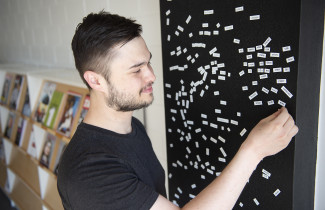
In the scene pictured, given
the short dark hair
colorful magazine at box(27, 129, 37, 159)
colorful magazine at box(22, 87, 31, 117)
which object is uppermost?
the short dark hair

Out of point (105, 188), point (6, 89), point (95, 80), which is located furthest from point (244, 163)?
point (6, 89)

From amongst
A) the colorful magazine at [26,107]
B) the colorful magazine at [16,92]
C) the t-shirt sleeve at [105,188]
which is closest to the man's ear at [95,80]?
the t-shirt sleeve at [105,188]

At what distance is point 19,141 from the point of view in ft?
9.37

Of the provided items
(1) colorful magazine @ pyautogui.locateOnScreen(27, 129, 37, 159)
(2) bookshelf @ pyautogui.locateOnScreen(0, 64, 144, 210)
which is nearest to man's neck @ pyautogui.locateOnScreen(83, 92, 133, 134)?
(2) bookshelf @ pyautogui.locateOnScreen(0, 64, 144, 210)

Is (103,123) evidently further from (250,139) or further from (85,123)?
(250,139)

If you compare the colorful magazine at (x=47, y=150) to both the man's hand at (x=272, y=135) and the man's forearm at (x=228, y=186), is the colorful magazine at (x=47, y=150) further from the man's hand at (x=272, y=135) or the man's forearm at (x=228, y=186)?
the man's hand at (x=272, y=135)

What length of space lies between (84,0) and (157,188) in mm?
1471

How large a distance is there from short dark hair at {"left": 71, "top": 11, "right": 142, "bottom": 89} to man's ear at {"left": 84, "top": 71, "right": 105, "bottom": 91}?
0.02 meters

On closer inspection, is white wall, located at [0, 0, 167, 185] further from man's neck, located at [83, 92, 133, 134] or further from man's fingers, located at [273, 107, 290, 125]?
man's fingers, located at [273, 107, 290, 125]

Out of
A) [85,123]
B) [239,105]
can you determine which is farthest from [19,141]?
[239,105]

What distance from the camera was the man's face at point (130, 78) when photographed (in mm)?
1034

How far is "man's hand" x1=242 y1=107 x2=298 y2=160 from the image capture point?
0.91m

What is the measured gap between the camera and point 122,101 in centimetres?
108

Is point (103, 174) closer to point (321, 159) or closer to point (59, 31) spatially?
point (321, 159)
